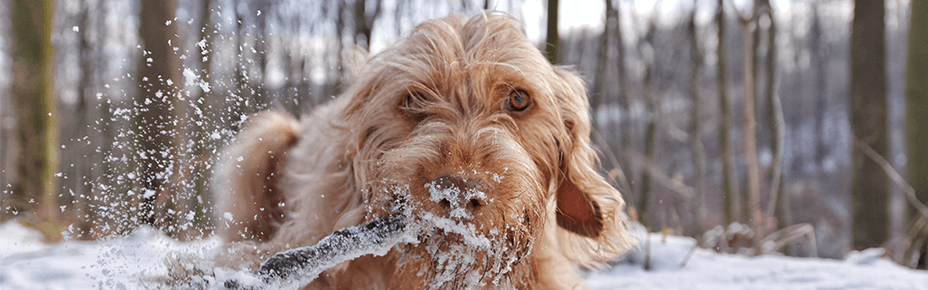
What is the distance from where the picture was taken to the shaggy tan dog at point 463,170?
1.55 m

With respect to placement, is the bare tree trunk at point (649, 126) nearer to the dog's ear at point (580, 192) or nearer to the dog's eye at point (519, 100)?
the dog's ear at point (580, 192)

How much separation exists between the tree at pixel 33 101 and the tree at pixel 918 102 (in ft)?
36.5

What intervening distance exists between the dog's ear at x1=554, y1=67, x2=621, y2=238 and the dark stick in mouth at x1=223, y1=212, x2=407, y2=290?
0.89 meters

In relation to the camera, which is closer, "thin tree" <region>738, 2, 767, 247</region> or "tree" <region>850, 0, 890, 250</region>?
"thin tree" <region>738, 2, 767, 247</region>

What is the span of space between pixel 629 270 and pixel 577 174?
2024mm

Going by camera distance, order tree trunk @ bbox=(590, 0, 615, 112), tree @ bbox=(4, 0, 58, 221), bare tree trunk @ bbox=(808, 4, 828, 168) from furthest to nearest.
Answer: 1. bare tree trunk @ bbox=(808, 4, 828, 168)
2. tree trunk @ bbox=(590, 0, 615, 112)
3. tree @ bbox=(4, 0, 58, 221)

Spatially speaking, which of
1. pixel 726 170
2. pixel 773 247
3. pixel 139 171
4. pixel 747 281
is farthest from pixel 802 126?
pixel 139 171

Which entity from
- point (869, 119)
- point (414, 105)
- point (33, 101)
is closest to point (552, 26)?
point (414, 105)

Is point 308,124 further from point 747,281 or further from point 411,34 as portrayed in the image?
point 747,281

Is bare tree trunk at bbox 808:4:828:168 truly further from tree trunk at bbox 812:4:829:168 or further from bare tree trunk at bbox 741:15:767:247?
bare tree trunk at bbox 741:15:767:247

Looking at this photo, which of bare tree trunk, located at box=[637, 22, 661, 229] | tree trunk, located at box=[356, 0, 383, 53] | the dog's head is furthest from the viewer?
bare tree trunk, located at box=[637, 22, 661, 229]

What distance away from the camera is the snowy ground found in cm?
204

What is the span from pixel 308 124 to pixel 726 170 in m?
10.6

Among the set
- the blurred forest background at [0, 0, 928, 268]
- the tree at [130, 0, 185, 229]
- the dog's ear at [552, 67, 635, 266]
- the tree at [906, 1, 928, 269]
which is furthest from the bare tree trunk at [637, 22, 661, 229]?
the dog's ear at [552, 67, 635, 266]
